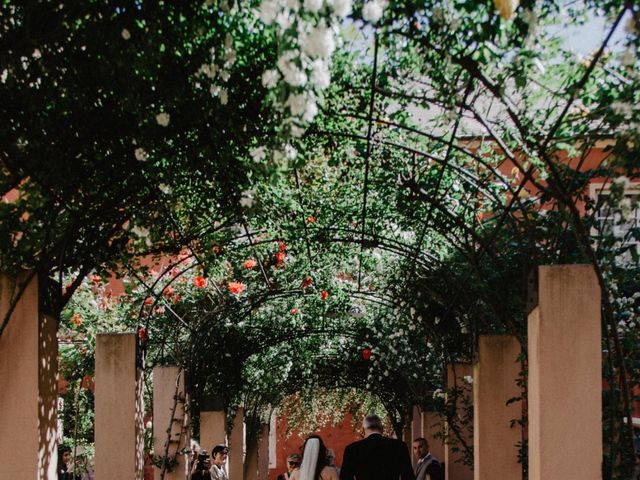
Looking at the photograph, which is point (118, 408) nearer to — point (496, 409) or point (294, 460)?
point (294, 460)

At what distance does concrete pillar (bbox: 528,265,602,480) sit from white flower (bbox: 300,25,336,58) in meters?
2.38

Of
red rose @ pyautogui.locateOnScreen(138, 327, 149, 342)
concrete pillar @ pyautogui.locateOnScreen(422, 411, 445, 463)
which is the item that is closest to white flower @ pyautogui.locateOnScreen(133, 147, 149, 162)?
red rose @ pyautogui.locateOnScreen(138, 327, 149, 342)

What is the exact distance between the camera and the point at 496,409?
10086 millimetres

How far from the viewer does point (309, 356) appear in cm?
1900

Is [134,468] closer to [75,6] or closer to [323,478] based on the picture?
[323,478]

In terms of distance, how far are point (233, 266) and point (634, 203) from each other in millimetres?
7183

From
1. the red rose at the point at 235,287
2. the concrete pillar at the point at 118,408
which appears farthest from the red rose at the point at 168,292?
the concrete pillar at the point at 118,408

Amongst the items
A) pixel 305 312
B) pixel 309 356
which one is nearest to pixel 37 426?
pixel 305 312

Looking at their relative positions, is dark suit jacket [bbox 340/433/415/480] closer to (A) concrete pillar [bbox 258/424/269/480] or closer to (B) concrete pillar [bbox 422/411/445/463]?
(B) concrete pillar [bbox 422/411/445/463]

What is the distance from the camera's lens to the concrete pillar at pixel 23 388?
263 inches

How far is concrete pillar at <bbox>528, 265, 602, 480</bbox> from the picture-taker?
239 inches

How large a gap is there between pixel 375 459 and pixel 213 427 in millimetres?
10075

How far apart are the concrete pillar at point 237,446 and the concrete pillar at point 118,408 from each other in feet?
38.2

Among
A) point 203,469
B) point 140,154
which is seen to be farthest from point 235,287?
point 140,154
